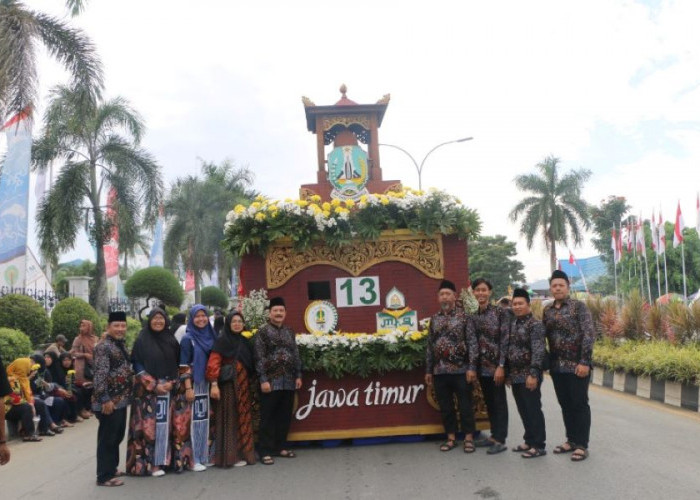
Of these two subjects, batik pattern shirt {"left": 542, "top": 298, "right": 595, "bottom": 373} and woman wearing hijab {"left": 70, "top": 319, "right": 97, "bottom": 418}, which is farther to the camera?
woman wearing hijab {"left": 70, "top": 319, "right": 97, "bottom": 418}

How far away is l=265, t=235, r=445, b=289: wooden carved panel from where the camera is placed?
278 inches

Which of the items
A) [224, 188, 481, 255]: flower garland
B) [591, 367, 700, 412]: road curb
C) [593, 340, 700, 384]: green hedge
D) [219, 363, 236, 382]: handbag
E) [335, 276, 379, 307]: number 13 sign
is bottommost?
[591, 367, 700, 412]: road curb

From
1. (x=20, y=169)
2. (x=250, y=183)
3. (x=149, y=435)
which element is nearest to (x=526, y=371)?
(x=149, y=435)

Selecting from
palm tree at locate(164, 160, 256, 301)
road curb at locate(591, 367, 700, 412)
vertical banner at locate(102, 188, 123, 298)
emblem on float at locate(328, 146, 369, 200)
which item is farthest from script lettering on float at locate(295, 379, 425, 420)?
palm tree at locate(164, 160, 256, 301)

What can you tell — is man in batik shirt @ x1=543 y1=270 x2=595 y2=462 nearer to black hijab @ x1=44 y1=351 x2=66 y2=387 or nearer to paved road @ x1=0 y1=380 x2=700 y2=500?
paved road @ x1=0 y1=380 x2=700 y2=500

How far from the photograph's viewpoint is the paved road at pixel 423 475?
4.94m

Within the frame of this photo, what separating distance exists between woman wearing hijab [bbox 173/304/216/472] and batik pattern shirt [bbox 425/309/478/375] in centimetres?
230

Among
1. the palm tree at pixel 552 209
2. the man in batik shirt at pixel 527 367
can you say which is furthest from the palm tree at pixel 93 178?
the palm tree at pixel 552 209

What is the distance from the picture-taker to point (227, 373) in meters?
6.16

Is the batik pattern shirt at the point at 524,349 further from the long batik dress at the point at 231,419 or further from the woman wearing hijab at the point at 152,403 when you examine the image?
the woman wearing hijab at the point at 152,403

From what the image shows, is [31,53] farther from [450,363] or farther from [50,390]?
[450,363]

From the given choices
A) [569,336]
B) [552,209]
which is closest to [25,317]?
[569,336]

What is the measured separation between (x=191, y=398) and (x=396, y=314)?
8.05 ft

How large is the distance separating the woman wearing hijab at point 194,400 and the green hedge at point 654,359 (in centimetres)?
706
